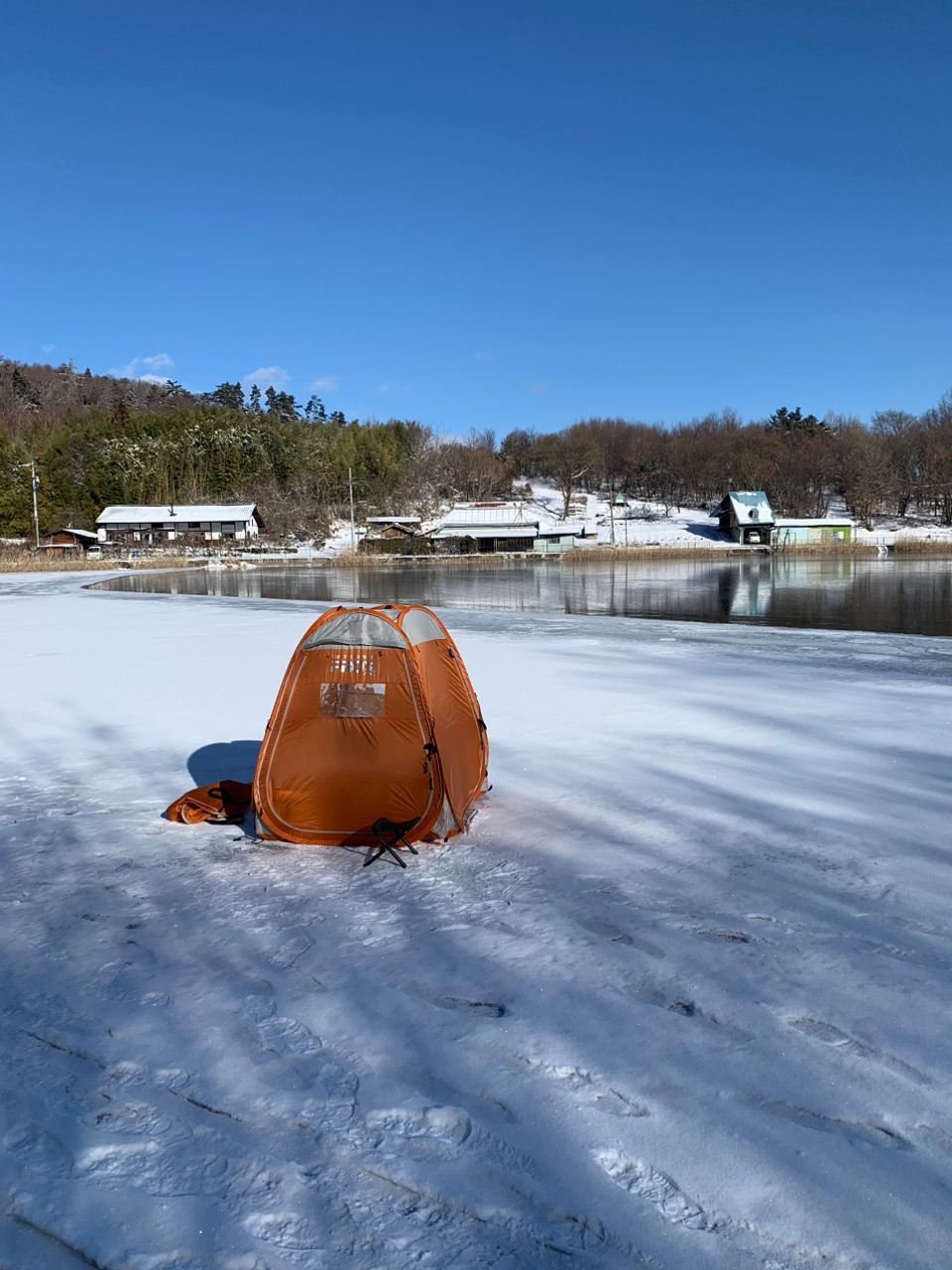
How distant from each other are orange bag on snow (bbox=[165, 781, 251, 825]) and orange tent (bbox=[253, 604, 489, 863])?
1.76 ft

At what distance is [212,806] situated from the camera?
542cm

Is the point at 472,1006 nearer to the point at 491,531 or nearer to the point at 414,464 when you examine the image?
the point at 491,531

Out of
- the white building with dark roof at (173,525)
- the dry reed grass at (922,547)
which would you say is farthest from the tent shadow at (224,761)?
the white building with dark roof at (173,525)

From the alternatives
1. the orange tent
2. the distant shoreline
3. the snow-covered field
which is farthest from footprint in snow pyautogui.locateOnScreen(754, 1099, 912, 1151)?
the distant shoreline

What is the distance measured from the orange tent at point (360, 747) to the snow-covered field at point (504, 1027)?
246 millimetres

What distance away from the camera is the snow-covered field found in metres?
2.21

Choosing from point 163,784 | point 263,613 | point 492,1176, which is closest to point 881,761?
point 492,1176

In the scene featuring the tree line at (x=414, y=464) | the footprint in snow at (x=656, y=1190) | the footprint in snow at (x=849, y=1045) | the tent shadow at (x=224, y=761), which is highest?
the tree line at (x=414, y=464)

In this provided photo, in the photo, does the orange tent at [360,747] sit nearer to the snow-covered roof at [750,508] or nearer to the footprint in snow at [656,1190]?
the footprint in snow at [656,1190]

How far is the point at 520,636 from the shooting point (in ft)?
52.9

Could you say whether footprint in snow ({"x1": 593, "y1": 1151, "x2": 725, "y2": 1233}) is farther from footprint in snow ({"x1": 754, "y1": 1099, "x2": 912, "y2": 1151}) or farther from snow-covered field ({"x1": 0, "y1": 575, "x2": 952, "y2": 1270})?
footprint in snow ({"x1": 754, "y1": 1099, "x2": 912, "y2": 1151})

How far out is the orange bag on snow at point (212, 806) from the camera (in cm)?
538

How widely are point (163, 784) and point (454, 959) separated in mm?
3566

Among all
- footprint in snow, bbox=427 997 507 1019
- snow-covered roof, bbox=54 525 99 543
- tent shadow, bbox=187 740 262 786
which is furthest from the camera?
snow-covered roof, bbox=54 525 99 543
